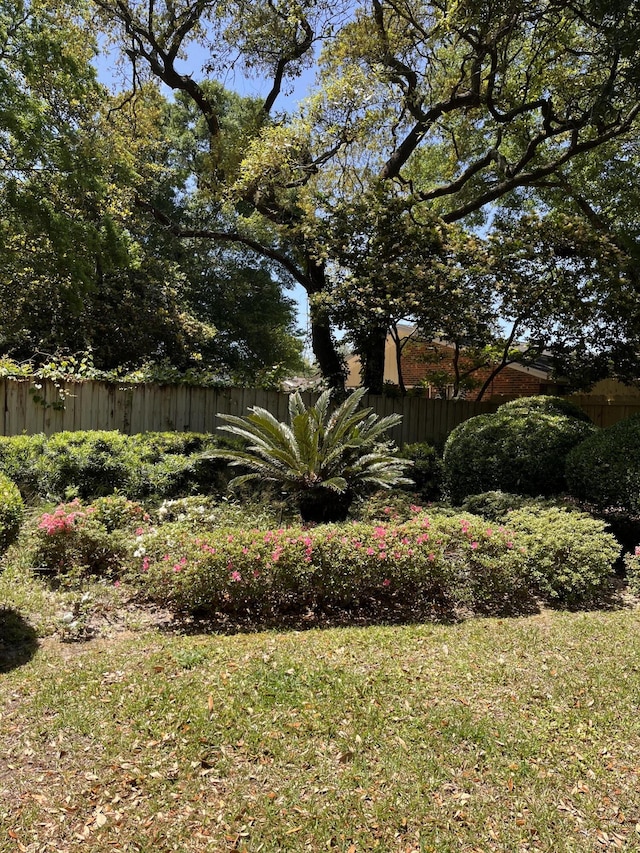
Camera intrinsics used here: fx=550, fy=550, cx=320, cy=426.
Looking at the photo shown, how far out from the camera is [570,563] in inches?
188

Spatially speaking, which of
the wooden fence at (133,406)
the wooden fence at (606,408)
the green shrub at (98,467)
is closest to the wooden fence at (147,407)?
the wooden fence at (133,406)

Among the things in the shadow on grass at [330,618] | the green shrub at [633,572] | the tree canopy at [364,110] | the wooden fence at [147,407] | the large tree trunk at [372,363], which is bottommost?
the shadow on grass at [330,618]

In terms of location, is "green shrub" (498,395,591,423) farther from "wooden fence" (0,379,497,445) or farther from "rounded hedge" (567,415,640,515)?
"wooden fence" (0,379,497,445)

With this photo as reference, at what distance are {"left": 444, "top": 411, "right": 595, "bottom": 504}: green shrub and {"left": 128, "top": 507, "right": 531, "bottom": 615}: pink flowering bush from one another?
7.42 ft

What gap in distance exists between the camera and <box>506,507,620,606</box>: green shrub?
468cm

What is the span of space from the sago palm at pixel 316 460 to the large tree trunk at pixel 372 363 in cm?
382

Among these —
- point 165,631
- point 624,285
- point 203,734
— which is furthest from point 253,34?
point 203,734

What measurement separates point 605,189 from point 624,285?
3225mm

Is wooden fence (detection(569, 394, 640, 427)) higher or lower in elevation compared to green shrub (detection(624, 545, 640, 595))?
higher

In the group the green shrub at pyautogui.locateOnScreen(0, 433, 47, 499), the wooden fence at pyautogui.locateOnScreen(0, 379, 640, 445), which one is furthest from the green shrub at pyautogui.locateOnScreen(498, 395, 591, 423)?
the green shrub at pyautogui.locateOnScreen(0, 433, 47, 499)

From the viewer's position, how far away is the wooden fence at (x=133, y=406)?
7.30 meters

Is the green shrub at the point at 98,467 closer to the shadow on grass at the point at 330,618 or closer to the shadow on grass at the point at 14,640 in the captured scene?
the shadow on grass at the point at 14,640

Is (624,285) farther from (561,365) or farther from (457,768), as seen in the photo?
(457,768)

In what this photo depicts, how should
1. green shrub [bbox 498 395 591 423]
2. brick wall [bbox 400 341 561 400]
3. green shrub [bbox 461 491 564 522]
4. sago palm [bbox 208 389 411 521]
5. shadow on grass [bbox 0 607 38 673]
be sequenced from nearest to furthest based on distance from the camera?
1. shadow on grass [bbox 0 607 38 673]
2. green shrub [bbox 461 491 564 522]
3. sago palm [bbox 208 389 411 521]
4. green shrub [bbox 498 395 591 423]
5. brick wall [bbox 400 341 561 400]
